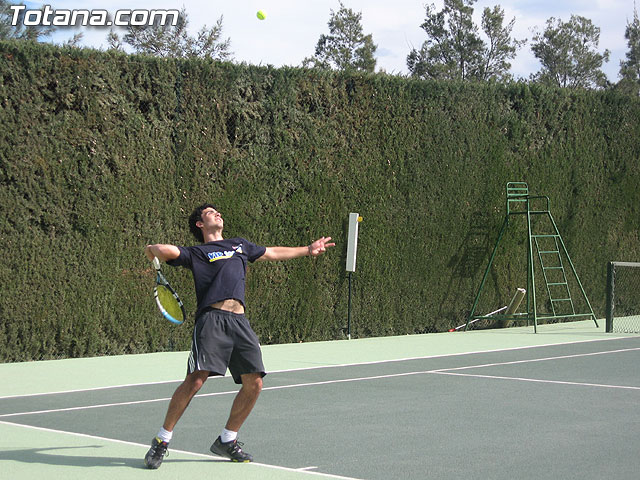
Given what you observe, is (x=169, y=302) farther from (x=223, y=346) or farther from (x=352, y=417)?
(x=352, y=417)

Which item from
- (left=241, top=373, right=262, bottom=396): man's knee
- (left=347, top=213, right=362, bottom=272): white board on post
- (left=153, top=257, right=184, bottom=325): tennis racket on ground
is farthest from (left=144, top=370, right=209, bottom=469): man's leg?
(left=347, top=213, right=362, bottom=272): white board on post

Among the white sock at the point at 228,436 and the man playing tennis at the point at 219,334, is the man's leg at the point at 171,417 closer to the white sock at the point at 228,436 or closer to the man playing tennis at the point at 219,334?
the man playing tennis at the point at 219,334

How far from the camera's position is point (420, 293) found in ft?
50.8

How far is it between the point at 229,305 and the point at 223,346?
29 cm

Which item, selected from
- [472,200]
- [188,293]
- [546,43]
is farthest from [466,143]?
[546,43]

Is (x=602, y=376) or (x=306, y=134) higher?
(x=306, y=134)

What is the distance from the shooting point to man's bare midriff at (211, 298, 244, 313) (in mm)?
6074

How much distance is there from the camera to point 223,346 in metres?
5.96

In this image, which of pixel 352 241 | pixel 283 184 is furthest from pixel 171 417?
pixel 352 241

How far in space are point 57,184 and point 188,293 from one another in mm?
2310

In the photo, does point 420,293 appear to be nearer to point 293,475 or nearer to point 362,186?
point 362,186

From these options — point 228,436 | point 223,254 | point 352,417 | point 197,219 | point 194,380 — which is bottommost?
point 352,417

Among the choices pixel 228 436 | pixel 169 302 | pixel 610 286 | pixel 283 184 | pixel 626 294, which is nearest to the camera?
pixel 228 436

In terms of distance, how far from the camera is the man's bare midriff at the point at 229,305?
19.9 ft
